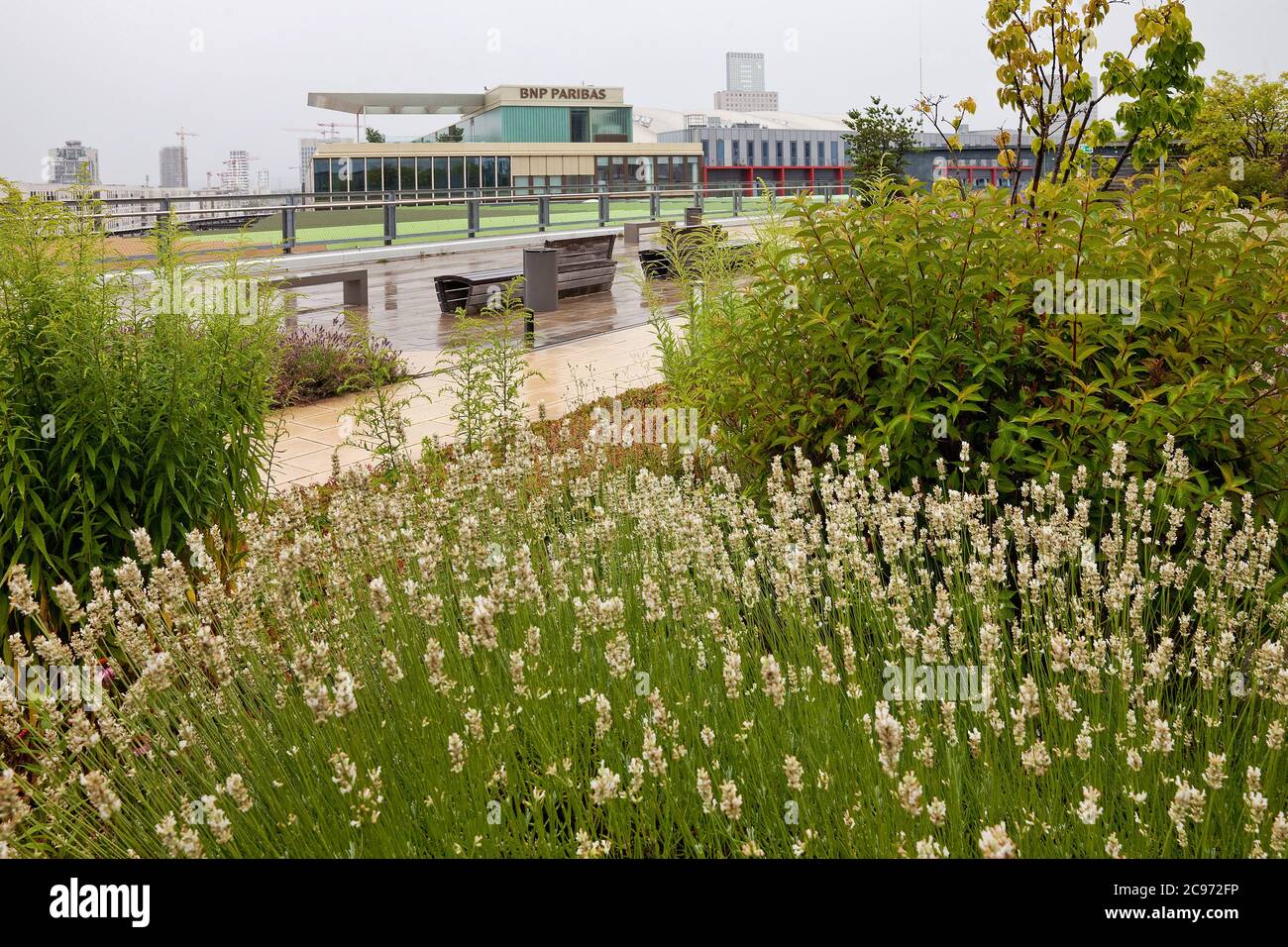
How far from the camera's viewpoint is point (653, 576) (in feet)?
8.93

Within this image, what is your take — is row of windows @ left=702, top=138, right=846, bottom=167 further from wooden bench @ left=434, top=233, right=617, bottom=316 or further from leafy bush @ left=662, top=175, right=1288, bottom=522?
leafy bush @ left=662, top=175, right=1288, bottom=522

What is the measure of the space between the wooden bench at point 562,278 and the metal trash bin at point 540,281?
0.20m

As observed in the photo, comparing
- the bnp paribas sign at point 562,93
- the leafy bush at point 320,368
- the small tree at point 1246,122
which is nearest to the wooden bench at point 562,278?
the leafy bush at point 320,368

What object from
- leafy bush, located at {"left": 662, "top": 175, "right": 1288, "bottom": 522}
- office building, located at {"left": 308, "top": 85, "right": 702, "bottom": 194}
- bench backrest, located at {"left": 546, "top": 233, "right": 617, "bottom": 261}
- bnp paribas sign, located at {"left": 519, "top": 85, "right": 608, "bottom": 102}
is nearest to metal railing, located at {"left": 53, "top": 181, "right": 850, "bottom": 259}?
bench backrest, located at {"left": 546, "top": 233, "right": 617, "bottom": 261}

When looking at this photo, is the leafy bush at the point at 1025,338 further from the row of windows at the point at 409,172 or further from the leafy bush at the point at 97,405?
the row of windows at the point at 409,172

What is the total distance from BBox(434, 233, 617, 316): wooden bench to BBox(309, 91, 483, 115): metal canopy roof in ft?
118

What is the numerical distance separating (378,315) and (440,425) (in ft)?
19.4

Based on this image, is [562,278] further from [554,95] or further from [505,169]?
[554,95]

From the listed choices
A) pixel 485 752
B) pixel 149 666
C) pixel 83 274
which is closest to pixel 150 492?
pixel 83 274

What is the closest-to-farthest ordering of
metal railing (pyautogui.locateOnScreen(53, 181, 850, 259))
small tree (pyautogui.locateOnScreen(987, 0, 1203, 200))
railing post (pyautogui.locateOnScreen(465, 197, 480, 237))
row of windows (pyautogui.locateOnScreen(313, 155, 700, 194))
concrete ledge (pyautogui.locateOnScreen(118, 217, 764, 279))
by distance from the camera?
small tree (pyautogui.locateOnScreen(987, 0, 1203, 200)) → metal railing (pyautogui.locateOnScreen(53, 181, 850, 259)) → concrete ledge (pyautogui.locateOnScreen(118, 217, 764, 279)) → railing post (pyautogui.locateOnScreen(465, 197, 480, 237)) → row of windows (pyautogui.locateOnScreen(313, 155, 700, 194))

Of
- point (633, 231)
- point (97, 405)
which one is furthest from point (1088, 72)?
point (633, 231)

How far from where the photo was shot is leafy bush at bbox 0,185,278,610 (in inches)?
134

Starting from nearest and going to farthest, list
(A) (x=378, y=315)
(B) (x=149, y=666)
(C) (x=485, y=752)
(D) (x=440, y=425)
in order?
(B) (x=149, y=666) → (C) (x=485, y=752) → (D) (x=440, y=425) → (A) (x=378, y=315)
